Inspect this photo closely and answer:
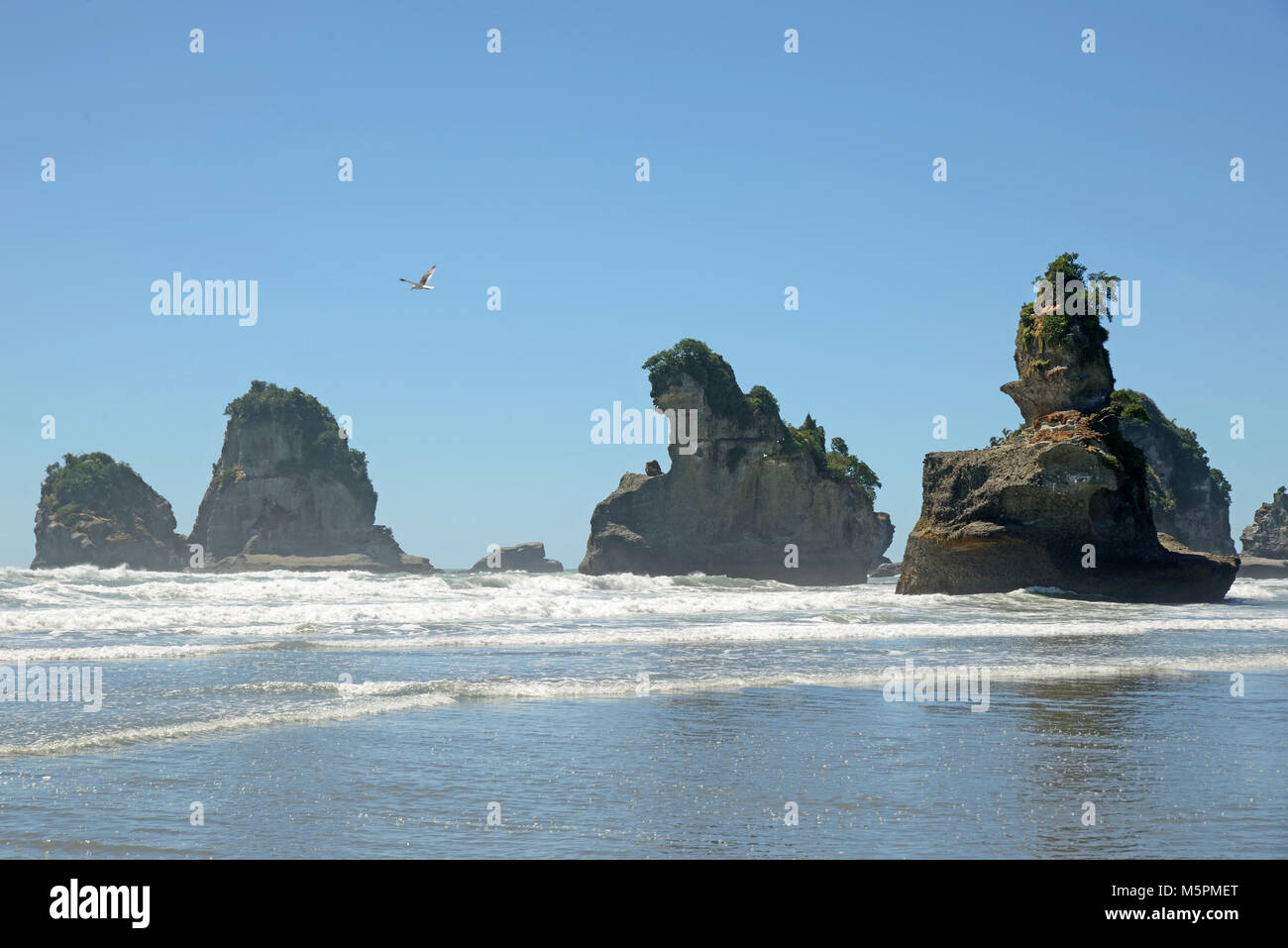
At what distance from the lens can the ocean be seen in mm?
6605

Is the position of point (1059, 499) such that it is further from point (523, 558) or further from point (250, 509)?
point (250, 509)

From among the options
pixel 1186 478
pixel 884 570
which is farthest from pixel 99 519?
pixel 1186 478

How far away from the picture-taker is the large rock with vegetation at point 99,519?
394 feet

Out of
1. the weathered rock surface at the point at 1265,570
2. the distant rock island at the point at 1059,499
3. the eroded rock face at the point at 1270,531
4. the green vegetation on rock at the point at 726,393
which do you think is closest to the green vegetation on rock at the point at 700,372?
the green vegetation on rock at the point at 726,393

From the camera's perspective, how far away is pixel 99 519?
121750 mm

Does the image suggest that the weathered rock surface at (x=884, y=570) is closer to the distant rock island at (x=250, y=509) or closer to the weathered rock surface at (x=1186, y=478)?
the weathered rock surface at (x=1186, y=478)

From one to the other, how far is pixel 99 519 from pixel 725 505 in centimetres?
8017

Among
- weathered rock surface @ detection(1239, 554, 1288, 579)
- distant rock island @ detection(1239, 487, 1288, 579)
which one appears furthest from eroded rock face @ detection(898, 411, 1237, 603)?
distant rock island @ detection(1239, 487, 1288, 579)

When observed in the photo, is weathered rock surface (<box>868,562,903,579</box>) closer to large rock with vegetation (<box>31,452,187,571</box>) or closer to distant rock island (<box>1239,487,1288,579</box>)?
distant rock island (<box>1239,487,1288,579</box>)

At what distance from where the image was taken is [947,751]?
913 cm

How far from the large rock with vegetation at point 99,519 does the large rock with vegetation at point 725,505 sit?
2663 inches

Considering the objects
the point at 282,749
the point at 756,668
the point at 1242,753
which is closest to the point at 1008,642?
the point at 756,668

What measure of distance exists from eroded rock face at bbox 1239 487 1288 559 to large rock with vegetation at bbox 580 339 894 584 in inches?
2492
